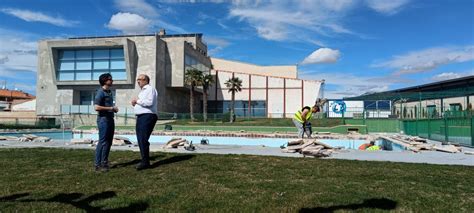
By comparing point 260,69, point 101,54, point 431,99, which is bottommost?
point 431,99

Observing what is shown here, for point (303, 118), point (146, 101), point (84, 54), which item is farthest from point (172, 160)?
point (84, 54)

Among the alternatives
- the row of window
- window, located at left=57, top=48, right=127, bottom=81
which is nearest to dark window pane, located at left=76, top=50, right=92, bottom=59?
window, located at left=57, top=48, right=127, bottom=81

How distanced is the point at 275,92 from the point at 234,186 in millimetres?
57287

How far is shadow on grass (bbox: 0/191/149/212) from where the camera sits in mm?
3930

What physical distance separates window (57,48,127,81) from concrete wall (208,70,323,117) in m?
20.3

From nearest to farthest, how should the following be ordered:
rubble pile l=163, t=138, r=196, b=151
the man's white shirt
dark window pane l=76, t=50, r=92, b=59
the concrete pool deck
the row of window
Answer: the man's white shirt → the concrete pool deck → rubble pile l=163, t=138, r=196, b=151 → dark window pane l=76, t=50, r=92, b=59 → the row of window

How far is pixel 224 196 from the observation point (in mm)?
4504

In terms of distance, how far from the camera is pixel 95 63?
45.4 metres

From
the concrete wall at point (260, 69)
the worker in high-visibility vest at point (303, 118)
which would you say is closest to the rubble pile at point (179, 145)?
the worker in high-visibility vest at point (303, 118)

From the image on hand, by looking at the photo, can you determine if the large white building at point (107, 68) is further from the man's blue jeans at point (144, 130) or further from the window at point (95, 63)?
the man's blue jeans at point (144, 130)

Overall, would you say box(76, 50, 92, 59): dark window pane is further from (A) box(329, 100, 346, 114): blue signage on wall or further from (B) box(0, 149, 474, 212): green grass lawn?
(B) box(0, 149, 474, 212): green grass lawn

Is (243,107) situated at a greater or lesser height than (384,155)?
greater

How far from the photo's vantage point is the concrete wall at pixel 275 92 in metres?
61.1

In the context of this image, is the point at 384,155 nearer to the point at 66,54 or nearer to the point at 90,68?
the point at 90,68
